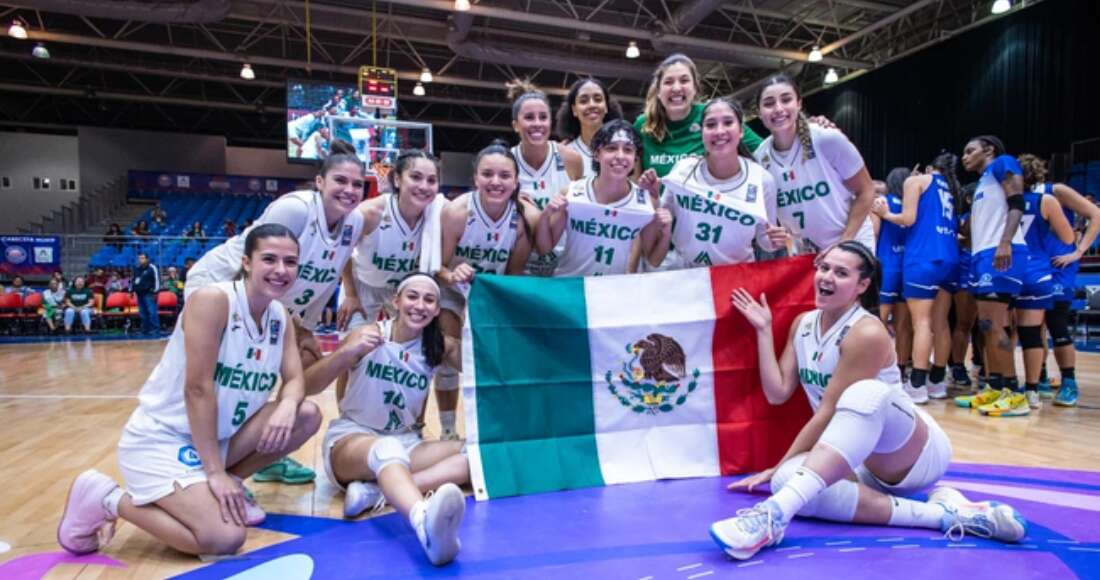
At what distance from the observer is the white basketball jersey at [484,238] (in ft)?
10.2

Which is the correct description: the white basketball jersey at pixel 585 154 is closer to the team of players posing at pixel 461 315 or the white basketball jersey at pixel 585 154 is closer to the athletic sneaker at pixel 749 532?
the team of players posing at pixel 461 315

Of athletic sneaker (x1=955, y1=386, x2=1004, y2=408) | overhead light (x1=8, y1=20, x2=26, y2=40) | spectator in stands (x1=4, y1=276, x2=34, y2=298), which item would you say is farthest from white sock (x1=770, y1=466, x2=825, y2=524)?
overhead light (x1=8, y1=20, x2=26, y2=40)

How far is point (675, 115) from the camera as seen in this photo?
349cm

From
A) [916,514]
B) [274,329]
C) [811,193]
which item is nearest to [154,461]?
[274,329]

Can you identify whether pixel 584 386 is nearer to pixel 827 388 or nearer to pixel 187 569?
pixel 827 388

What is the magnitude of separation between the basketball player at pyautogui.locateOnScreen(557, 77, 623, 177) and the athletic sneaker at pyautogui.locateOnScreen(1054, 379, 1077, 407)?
3.91 m

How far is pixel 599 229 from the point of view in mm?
3104

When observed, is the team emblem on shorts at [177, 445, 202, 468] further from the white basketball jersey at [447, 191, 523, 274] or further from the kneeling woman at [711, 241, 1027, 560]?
the kneeling woman at [711, 241, 1027, 560]

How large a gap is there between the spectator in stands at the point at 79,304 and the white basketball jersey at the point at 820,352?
13.4m

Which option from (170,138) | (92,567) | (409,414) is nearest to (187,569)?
(92,567)

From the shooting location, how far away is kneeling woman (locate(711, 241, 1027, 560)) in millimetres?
2059

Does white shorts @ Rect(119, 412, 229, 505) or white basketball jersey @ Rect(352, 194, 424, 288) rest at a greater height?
white basketball jersey @ Rect(352, 194, 424, 288)

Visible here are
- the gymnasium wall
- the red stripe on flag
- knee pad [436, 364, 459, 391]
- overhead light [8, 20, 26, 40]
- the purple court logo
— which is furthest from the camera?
the gymnasium wall

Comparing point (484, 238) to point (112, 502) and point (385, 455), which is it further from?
point (112, 502)
